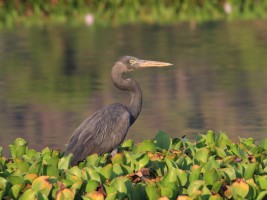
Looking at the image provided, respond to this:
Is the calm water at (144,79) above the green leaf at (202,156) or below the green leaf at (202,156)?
below

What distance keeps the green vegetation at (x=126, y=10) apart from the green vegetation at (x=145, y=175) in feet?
44.2

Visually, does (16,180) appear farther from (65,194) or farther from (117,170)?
(117,170)

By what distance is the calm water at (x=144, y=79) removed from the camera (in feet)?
39.6

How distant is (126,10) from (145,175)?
14748 millimetres

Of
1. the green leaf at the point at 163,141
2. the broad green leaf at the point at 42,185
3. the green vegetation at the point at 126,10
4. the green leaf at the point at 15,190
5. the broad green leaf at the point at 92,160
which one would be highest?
the broad green leaf at the point at 42,185

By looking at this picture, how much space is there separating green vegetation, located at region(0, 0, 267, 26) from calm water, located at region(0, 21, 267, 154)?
0.80 metres

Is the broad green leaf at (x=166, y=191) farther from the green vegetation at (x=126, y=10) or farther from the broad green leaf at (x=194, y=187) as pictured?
the green vegetation at (x=126, y=10)

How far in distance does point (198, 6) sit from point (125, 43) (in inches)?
156

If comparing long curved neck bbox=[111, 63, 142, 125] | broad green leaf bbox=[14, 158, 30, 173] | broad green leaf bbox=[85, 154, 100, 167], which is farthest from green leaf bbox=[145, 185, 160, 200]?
long curved neck bbox=[111, 63, 142, 125]

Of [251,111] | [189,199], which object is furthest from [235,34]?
[189,199]

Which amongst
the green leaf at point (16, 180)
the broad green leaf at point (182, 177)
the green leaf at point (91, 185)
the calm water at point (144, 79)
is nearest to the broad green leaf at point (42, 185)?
the green leaf at point (16, 180)

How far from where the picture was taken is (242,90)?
14133 mm

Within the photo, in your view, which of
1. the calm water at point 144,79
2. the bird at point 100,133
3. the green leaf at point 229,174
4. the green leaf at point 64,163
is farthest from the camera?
the calm water at point 144,79

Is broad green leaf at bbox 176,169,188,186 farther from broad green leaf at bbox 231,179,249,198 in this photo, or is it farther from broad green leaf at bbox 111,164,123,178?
broad green leaf at bbox 111,164,123,178
